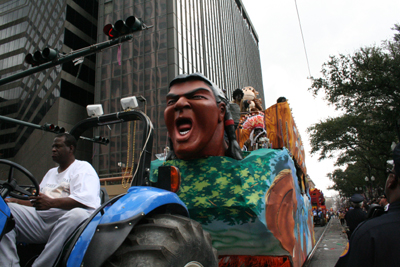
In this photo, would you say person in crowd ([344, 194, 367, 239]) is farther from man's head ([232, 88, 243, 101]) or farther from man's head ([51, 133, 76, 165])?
man's head ([51, 133, 76, 165])

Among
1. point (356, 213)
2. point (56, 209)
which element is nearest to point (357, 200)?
point (356, 213)

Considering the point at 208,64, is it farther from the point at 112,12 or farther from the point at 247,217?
the point at 247,217

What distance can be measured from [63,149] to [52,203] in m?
0.63

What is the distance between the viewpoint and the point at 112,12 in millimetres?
27234

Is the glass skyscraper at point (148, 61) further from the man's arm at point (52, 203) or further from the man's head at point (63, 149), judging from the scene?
the man's arm at point (52, 203)

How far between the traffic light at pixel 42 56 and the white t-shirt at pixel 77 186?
4800mm

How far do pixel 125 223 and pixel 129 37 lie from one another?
502cm

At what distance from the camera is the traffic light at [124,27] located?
5.86m

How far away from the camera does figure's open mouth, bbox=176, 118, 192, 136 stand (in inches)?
136

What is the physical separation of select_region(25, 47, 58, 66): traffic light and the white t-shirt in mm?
4800

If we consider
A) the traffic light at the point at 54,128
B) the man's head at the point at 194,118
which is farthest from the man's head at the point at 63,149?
the traffic light at the point at 54,128

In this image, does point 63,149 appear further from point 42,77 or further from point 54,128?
point 42,77

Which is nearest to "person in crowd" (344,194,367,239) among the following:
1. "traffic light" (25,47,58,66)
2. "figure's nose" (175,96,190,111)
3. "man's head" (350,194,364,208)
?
"man's head" (350,194,364,208)

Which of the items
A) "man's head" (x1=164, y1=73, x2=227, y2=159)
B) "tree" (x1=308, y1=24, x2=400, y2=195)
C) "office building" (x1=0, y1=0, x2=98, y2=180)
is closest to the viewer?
"man's head" (x1=164, y1=73, x2=227, y2=159)
